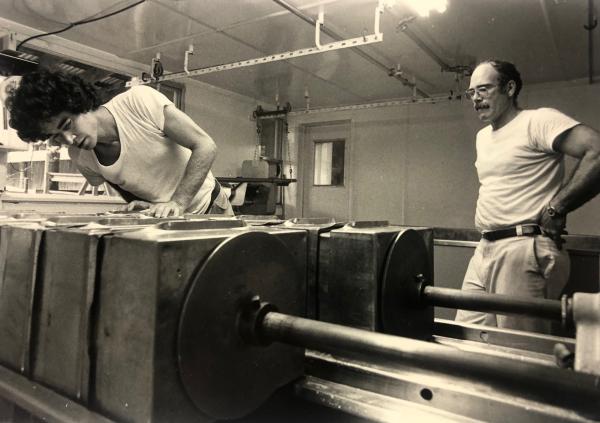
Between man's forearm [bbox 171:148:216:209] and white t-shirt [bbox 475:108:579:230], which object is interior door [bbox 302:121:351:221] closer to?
white t-shirt [bbox 475:108:579:230]

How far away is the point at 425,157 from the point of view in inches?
195

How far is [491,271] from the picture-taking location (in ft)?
5.44

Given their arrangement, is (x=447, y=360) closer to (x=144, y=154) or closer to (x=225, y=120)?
(x=144, y=154)

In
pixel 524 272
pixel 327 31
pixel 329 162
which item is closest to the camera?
pixel 524 272

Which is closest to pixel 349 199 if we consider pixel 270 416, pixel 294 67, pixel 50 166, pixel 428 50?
pixel 294 67

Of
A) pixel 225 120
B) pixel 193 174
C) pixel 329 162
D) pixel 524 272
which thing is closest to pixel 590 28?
pixel 524 272

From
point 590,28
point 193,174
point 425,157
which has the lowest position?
point 193,174

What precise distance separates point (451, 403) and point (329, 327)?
19cm

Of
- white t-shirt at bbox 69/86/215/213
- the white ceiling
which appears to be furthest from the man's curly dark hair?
the white ceiling

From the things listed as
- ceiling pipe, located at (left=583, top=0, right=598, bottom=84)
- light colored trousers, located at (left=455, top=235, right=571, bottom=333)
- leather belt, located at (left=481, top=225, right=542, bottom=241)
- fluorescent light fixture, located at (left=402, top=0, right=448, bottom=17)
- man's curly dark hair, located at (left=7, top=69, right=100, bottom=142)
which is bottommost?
light colored trousers, located at (left=455, top=235, right=571, bottom=333)

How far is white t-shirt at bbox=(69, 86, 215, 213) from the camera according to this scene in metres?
1.48

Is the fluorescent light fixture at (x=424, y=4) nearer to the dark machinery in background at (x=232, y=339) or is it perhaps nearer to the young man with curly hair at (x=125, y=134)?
the young man with curly hair at (x=125, y=134)

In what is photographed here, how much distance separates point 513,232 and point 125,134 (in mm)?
1503

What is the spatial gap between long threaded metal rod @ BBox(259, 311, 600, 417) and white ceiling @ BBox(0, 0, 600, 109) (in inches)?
97.7
